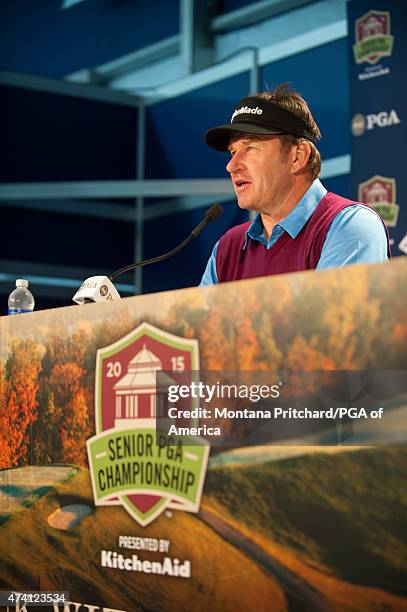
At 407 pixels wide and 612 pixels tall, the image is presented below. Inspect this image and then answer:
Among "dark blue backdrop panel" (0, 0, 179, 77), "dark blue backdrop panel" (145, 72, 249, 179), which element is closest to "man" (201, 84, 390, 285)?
"dark blue backdrop panel" (145, 72, 249, 179)

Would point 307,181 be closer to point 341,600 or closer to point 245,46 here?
point 341,600

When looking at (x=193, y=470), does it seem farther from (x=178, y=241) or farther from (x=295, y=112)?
(x=178, y=241)

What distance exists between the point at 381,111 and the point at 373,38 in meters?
0.30

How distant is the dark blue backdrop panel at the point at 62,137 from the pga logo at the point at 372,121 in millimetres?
2183

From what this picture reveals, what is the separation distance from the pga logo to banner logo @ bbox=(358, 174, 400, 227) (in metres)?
0.20

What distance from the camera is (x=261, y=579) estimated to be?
1142 mm

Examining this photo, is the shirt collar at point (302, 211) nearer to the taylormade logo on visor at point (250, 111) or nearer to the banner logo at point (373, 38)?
the taylormade logo on visor at point (250, 111)

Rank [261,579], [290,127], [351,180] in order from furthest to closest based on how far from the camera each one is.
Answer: [351,180]
[290,127]
[261,579]

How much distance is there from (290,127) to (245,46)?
127 inches

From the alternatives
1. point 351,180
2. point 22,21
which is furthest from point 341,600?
point 22,21

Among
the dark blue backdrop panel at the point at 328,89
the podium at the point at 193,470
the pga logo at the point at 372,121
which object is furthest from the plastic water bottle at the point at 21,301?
the dark blue backdrop panel at the point at 328,89

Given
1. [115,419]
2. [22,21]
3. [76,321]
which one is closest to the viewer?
[115,419]

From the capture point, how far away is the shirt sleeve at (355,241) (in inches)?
70.0

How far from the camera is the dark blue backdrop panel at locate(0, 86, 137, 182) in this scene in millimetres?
5359
